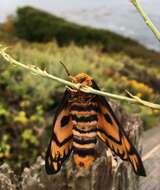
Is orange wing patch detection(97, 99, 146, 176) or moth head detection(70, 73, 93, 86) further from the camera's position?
orange wing patch detection(97, 99, 146, 176)

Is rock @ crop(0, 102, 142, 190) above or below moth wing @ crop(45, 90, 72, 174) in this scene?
below

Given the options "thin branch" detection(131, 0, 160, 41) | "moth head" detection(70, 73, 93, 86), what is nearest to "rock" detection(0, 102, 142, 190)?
"moth head" detection(70, 73, 93, 86)

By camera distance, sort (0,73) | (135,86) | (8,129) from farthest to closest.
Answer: (135,86) < (0,73) < (8,129)

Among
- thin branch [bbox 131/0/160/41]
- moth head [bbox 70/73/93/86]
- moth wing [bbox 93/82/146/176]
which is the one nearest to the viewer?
thin branch [bbox 131/0/160/41]

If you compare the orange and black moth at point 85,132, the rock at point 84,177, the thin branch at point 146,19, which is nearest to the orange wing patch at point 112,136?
the orange and black moth at point 85,132

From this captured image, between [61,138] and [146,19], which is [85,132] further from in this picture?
[146,19]

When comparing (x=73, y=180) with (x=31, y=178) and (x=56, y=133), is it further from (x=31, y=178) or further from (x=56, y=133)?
(x=56, y=133)

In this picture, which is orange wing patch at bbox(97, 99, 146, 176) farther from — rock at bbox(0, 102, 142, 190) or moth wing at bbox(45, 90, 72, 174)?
rock at bbox(0, 102, 142, 190)

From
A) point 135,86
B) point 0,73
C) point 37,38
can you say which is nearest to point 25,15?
point 37,38

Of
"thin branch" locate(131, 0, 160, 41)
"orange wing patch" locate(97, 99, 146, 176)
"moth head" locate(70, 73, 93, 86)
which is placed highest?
"thin branch" locate(131, 0, 160, 41)
